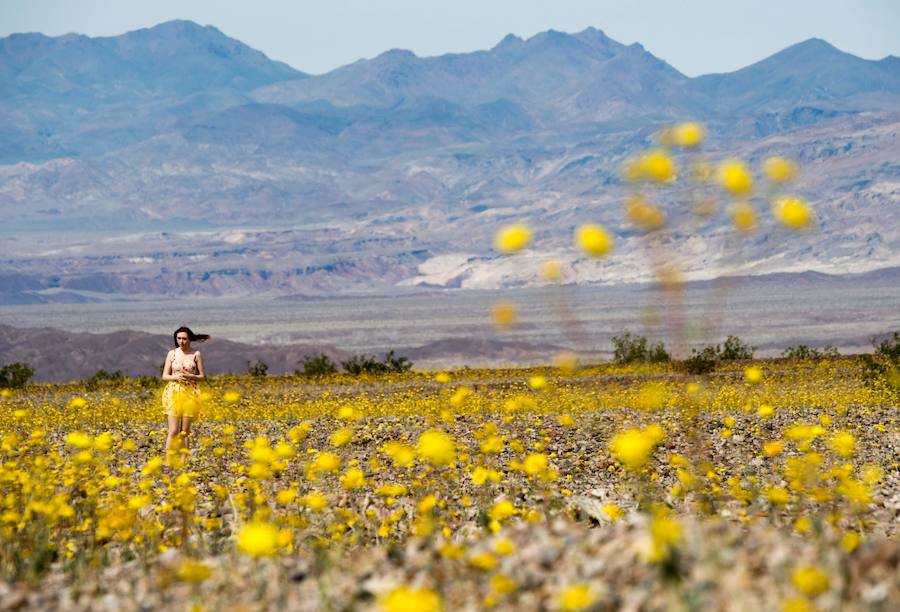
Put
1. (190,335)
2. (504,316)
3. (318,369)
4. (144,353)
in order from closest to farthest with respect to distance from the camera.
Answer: (504,316) → (190,335) → (318,369) → (144,353)

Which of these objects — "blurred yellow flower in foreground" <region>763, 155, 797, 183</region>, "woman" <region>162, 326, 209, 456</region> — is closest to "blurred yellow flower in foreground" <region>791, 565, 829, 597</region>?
"blurred yellow flower in foreground" <region>763, 155, 797, 183</region>

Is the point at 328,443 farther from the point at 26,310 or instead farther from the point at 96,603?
the point at 26,310

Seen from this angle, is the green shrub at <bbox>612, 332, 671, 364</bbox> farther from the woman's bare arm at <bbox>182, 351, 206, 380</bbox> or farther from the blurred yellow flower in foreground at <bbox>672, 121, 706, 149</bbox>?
the blurred yellow flower in foreground at <bbox>672, 121, 706, 149</bbox>

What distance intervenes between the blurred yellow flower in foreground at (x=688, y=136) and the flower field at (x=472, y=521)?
1137mm

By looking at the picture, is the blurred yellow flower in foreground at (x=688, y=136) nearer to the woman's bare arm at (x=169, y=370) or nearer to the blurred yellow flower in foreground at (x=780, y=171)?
the blurred yellow flower in foreground at (x=780, y=171)

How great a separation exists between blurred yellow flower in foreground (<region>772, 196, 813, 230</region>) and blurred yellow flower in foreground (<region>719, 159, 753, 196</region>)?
139mm

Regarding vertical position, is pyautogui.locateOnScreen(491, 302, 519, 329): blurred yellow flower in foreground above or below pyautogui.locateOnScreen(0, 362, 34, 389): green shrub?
above

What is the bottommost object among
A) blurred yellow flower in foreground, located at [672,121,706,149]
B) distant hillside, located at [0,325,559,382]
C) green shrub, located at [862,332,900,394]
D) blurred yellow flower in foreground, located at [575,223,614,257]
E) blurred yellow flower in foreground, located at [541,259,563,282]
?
distant hillside, located at [0,325,559,382]

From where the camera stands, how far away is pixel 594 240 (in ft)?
15.2

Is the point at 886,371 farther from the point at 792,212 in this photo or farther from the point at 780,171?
the point at 792,212

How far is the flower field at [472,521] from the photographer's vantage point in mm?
4641

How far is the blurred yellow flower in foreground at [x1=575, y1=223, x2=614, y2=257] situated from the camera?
14.9ft

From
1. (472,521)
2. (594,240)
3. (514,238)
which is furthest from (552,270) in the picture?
(472,521)

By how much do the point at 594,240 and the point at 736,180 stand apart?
581 millimetres
